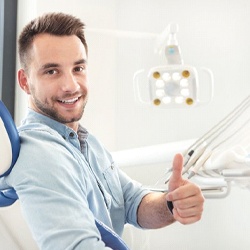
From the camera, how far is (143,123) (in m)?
2.23

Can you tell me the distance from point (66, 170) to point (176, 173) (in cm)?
25

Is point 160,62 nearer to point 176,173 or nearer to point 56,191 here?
point 176,173

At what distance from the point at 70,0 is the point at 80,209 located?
1.61m

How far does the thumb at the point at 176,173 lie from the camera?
1062 mm

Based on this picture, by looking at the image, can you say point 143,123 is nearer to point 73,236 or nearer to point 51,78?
point 51,78

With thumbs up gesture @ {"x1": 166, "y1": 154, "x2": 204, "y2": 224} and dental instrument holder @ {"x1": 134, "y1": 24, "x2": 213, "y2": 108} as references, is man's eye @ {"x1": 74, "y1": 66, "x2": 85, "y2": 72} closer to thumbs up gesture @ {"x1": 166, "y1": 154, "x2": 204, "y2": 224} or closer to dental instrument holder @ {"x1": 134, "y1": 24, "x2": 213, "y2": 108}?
dental instrument holder @ {"x1": 134, "y1": 24, "x2": 213, "y2": 108}

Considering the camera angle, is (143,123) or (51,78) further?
(143,123)

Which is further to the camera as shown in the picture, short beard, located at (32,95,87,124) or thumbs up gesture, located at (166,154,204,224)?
short beard, located at (32,95,87,124)

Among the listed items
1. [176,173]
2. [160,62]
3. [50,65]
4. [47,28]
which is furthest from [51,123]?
[160,62]

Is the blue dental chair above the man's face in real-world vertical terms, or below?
below

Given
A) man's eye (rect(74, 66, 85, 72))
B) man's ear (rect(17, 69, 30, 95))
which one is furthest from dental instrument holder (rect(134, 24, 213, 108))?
man's ear (rect(17, 69, 30, 95))

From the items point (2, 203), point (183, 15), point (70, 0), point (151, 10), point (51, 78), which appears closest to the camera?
point (2, 203)

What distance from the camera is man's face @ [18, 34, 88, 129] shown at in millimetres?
1285

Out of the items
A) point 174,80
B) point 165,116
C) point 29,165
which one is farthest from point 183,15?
point 29,165
